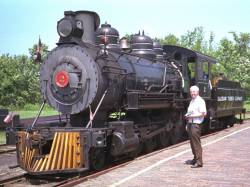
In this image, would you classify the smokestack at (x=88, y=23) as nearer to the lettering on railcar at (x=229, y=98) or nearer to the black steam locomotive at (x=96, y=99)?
the black steam locomotive at (x=96, y=99)

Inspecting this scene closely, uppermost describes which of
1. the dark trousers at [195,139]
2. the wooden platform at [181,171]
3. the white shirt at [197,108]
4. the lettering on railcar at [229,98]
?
the lettering on railcar at [229,98]

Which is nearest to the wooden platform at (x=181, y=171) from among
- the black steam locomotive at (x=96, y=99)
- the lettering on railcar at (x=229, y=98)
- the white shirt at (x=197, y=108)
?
the black steam locomotive at (x=96, y=99)

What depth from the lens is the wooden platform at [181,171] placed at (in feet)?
28.8

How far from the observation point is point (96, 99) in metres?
11.2

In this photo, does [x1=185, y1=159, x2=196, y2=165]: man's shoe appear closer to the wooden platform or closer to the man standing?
the man standing

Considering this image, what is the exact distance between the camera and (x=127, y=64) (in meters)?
13.0

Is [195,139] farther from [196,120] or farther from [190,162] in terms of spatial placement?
[190,162]

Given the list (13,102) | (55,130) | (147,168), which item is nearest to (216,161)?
(147,168)

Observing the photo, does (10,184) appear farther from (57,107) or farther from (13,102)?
(13,102)

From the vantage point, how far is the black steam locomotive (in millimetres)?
10234

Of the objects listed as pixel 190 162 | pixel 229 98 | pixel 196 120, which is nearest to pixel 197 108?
pixel 196 120

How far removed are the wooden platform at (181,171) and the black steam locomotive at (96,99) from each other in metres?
0.78

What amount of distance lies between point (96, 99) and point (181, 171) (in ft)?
8.85

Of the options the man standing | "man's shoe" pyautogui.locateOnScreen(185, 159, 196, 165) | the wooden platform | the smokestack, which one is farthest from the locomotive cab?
the man standing
